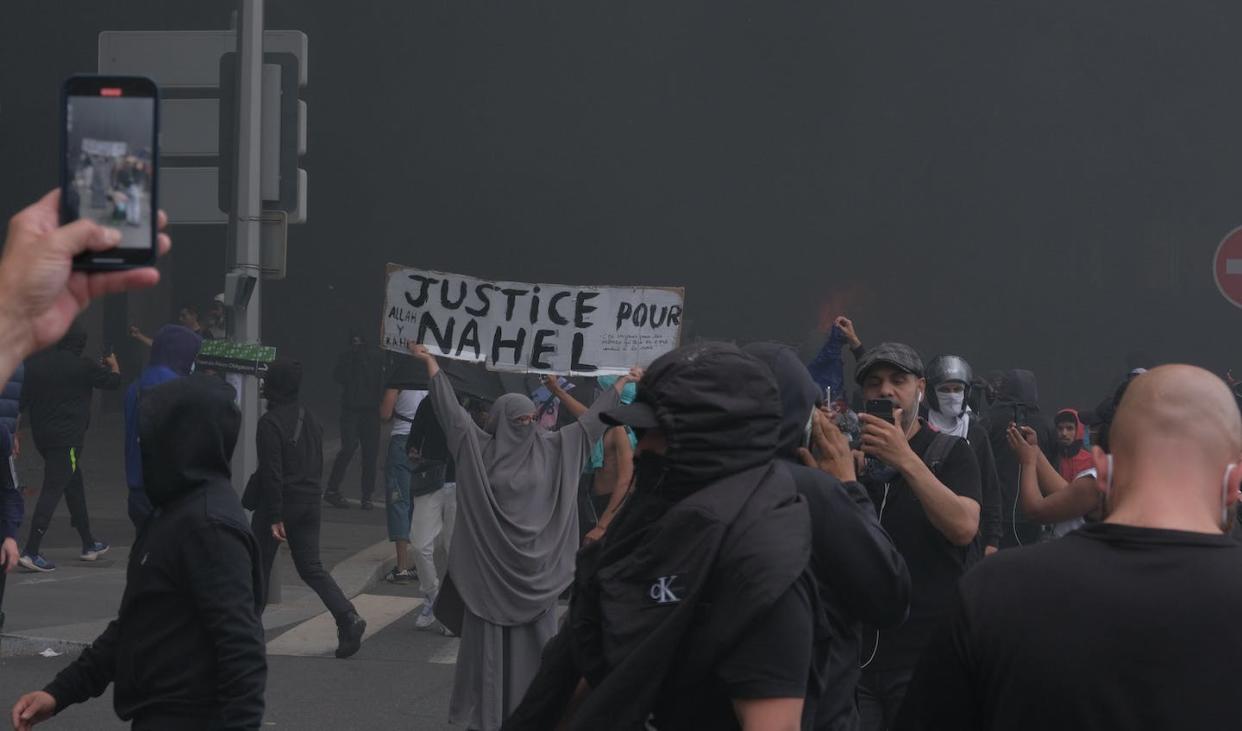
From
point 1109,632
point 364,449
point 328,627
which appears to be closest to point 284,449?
point 328,627

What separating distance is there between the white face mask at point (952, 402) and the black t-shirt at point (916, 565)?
83.3 inches

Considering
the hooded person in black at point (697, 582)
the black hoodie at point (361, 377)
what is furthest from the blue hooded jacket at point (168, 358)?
the black hoodie at point (361, 377)

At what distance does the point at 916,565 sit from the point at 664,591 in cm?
186

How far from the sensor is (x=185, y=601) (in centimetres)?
383

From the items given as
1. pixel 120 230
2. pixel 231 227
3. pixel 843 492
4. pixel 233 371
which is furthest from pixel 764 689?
pixel 231 227

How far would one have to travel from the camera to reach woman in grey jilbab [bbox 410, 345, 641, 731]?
689 centimetres

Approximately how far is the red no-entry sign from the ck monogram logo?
10.1 meters

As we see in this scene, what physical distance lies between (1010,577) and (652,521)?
0.76m

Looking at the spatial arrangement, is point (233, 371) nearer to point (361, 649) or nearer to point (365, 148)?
point (361, 649)

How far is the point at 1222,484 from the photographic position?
2383 mm

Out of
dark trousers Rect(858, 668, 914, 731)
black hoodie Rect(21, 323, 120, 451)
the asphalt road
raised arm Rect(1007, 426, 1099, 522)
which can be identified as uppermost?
raised arm Rect(1007, 426, 1099, 522)

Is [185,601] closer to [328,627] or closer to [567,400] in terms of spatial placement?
[567,400]

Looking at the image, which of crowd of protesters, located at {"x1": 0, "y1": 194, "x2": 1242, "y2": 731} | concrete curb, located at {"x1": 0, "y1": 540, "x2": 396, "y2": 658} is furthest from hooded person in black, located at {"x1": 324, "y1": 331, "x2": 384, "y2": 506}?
crowd of protesters, located at {"x1": 0, "y1": 194, "x2": 1242, "y2": 731}

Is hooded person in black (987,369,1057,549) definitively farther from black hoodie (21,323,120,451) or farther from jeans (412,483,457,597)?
black hoodie (21,323,120,451)
